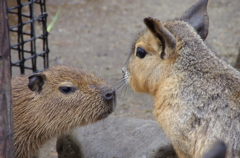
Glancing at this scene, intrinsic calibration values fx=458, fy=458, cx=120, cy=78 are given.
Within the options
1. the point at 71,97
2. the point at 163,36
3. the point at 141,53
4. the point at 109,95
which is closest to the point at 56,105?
the point at 71,97

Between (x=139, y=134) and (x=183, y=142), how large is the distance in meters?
1.49

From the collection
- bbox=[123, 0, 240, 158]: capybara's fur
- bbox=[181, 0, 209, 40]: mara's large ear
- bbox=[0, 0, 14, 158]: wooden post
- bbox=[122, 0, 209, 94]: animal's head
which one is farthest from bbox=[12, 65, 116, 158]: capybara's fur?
bbox=[181, 0, 209, 40]: mara's large ear

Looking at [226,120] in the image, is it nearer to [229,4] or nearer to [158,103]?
[158,103]

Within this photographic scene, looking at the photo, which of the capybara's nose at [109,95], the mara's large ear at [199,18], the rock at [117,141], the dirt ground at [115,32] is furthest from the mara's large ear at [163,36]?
the dirt ground at [115,32]

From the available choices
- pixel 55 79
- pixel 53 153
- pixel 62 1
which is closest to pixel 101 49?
pixel 62 1

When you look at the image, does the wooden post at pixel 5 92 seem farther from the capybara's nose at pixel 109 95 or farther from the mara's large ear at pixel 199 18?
the mara's large ear at pixel 199 18

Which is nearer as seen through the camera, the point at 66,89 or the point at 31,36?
the point at 66,89

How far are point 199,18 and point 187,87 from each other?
1.05 meters

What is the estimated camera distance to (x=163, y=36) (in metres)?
3.92

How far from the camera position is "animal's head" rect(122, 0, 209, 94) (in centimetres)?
395

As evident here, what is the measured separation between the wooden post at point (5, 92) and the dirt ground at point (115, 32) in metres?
3.30

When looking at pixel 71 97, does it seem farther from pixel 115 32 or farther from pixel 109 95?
pixel 115 32

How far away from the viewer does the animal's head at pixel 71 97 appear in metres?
4.82

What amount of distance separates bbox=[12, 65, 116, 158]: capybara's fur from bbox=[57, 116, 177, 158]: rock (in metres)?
0.49
